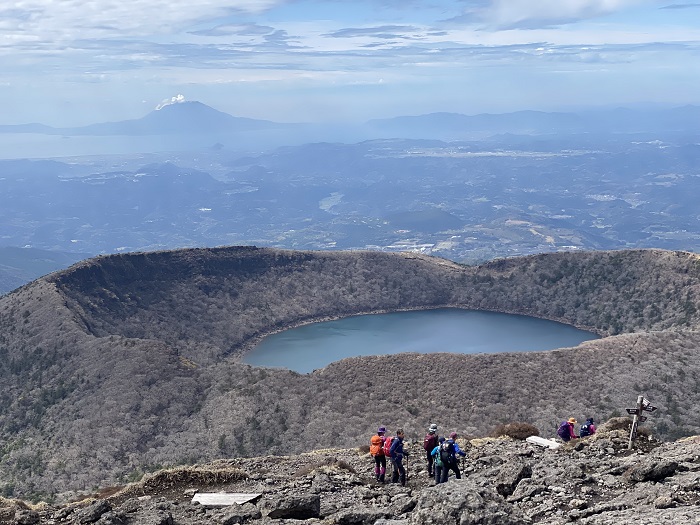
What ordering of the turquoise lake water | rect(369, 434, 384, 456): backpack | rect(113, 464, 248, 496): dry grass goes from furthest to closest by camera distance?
the turquoise lake water, rect(113, 464, 248, 496): dry grass, rect(369, 434, 384, 456): backpack

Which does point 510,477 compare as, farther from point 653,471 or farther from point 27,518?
point 27,518

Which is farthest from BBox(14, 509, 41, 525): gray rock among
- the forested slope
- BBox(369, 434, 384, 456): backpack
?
the forested slope

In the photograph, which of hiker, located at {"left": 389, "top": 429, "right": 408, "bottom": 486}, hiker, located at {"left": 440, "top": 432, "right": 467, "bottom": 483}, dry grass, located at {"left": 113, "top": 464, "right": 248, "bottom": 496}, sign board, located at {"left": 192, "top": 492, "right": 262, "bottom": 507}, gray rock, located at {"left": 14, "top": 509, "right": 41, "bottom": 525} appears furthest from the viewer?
dry grass, located at {"left": 113, "top": 464, "right": 248, "bottom": 496}

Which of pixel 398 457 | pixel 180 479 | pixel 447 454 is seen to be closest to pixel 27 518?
pixel 180 479

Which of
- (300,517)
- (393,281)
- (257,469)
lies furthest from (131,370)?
(393,281)

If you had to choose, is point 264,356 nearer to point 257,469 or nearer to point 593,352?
point 593,352

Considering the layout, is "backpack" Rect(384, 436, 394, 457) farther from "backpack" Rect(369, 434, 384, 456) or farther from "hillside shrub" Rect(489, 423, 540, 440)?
"hillside shrub" Rect(489, 423, 540, 440)

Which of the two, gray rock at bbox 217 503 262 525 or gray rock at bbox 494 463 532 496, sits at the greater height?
gray rock at bbox 494 463 532 496

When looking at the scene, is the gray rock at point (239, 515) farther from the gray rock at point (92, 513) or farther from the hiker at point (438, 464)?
the hiker at point (438, 464)
